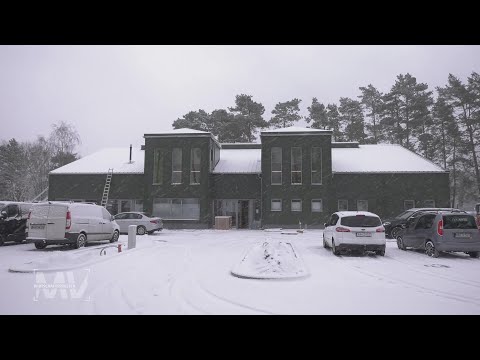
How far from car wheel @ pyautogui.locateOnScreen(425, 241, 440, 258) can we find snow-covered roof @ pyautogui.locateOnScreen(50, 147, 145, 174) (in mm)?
25320

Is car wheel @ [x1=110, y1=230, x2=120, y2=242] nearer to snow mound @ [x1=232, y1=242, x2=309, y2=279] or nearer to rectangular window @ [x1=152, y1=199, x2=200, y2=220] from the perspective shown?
snow mound @ [x1=232, y1=242, x2=309, y2=279]

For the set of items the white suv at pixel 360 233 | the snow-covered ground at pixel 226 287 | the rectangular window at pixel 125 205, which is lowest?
the snow-covered ground at pixel 226 287

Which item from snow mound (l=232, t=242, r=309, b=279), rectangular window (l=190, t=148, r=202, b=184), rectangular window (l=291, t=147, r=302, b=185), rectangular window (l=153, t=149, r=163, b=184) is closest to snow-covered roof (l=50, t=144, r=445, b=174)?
rectangular window (l=190, t=148, r=202, b=184)

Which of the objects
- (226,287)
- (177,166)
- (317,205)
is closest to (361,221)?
(226,287)

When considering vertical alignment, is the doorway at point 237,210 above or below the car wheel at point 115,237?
above

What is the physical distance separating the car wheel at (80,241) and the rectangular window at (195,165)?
16548 mm

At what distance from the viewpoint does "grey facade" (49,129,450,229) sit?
30.9 meters

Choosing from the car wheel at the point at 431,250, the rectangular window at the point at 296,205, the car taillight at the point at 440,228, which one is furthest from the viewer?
the rectangular window at the point at 296,205

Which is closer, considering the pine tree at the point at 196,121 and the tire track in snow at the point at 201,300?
the tire track in snow at the point at 201,300

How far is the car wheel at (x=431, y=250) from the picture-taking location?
1335 cm

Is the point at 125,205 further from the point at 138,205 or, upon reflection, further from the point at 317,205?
the point at 317,205

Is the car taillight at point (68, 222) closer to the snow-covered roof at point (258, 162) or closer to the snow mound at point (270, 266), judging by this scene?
the snow mound at point (270, 266)

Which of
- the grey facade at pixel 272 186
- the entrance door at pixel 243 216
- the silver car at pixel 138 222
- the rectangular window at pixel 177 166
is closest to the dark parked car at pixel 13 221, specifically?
the silver car at pixel 138 222

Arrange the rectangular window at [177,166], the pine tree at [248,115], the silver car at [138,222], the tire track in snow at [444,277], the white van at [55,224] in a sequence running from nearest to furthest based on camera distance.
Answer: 1. the tire track in snow at [444,277]
2. the white van at [55,224]
3. the silver car at [138,222]
4. the rectangular window at [177,166]
5. the pine tree at [248,115]
